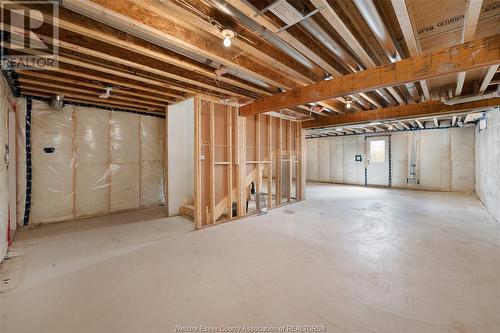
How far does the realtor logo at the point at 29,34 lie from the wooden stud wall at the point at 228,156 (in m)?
2.05

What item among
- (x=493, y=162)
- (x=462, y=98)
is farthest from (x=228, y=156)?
(x=493, y=162)

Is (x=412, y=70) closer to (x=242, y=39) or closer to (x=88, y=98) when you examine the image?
(x=242, y=39)

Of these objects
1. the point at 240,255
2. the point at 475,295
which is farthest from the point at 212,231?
the point at 475,295

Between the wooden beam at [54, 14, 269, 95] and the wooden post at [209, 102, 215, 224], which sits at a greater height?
the wooden beam at [54, 14, 269, 95]

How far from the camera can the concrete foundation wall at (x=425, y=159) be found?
7.74 m

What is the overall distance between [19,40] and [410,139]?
36.5ft

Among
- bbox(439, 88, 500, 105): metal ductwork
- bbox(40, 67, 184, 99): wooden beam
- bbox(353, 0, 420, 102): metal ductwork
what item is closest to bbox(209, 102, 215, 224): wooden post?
bbox(40, 67, 184, 99): wooden beam

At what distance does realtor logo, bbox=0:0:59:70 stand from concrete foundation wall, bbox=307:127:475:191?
1061 cm

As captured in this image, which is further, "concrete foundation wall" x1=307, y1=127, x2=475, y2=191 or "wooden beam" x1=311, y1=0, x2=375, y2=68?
"concrete foundation wall" x1=307, y1=127, x2=475, y2=191

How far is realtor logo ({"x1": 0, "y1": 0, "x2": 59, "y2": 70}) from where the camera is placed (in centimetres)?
185

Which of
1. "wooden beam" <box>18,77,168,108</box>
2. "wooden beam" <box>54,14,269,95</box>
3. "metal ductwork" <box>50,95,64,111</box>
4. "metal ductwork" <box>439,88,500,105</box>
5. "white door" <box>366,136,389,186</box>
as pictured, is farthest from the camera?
"white door" <box>366,136,389,186</box>

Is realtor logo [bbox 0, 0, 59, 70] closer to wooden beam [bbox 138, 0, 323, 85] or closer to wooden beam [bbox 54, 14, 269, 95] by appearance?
wooden beam [bbox 54, 14, 269, 95]

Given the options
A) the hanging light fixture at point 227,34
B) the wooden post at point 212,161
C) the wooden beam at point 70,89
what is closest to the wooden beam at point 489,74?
the hanging light fixture at point 227,34

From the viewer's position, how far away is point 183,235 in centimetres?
363
